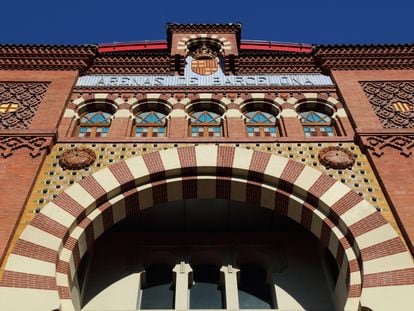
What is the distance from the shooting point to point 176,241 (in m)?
7.66

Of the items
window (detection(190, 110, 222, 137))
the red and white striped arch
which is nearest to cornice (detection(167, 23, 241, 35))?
window (detection(190, 110, 222, 137))

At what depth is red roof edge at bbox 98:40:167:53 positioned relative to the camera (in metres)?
14.9

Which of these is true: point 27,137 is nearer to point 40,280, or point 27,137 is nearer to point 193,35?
point 40,280

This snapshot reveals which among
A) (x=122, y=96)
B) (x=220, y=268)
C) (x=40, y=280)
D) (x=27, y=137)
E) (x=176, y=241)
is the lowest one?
(x=40, y=280)

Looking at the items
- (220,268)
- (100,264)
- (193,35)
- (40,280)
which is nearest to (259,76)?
(193,35)

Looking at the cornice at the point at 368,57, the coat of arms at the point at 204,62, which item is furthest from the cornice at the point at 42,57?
the cornice at the point at 368,57

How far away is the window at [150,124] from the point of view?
830cm

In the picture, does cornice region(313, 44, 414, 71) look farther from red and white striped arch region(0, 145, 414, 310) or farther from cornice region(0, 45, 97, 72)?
cornice region(0, 45, 97, 72)

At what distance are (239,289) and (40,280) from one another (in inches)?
118

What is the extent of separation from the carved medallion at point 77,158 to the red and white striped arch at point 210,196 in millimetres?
341

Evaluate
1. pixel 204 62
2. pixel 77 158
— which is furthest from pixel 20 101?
pixel 204 62

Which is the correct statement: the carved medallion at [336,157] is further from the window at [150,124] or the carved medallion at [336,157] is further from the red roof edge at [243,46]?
the red roof edge at [243,46]

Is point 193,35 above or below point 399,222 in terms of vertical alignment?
above

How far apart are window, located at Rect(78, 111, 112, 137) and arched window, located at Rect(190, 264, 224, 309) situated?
2.76 m
